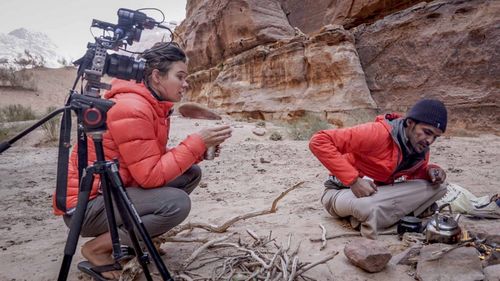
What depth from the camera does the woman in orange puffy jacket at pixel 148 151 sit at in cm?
172

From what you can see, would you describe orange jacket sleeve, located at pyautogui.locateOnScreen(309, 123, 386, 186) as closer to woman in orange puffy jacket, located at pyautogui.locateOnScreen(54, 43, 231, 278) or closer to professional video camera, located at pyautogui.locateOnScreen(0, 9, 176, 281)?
woman in orange puffy jacket, located at pyautogui.locateOnScreen(54, 43, 231, 278)

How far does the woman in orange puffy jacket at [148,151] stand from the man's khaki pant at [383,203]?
116 cm

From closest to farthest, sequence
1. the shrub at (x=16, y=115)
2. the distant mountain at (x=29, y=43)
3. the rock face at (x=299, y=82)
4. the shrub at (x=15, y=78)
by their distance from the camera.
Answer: the rock face at (x=299, y=82), the shrub at (x=16, y=115), the shrub at (x=15, y=78), the distant mountain at (x=29, y=43)

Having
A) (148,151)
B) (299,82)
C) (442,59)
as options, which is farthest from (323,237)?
(299,82)

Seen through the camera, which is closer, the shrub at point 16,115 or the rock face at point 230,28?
the shrub at point 16,115

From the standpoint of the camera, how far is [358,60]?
384 inches

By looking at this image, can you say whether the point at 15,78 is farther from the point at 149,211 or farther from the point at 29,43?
the point at 29,43

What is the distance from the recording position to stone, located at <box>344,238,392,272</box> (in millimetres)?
1898

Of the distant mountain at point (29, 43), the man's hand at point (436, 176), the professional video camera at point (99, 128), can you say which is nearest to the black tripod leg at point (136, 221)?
the professional video camera at point (99, 128)

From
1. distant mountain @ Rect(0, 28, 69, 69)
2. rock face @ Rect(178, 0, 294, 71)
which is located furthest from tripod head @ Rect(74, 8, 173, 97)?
distant mountain @ Rect(0, 28, 69, 69)

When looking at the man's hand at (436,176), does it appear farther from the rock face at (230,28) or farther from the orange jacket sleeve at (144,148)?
the rock face at (230,28)

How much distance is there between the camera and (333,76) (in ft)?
33.4

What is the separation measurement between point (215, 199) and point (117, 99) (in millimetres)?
2171

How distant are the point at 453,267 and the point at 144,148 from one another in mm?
1593
